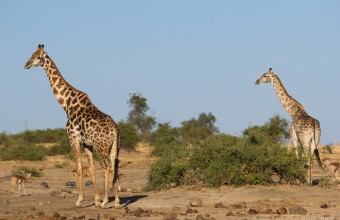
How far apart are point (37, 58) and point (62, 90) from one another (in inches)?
34.5

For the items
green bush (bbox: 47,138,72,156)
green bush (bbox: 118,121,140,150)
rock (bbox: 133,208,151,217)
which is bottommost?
rock (bbox: 133,208,151,217)

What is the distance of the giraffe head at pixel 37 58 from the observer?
51.9ft

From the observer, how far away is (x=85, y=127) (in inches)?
573

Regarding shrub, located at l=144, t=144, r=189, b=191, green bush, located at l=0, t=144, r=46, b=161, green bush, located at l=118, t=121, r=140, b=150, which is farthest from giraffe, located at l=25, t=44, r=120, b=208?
green bush, located at l=118, t=121, r=140, b=150

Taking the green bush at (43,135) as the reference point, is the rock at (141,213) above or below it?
below

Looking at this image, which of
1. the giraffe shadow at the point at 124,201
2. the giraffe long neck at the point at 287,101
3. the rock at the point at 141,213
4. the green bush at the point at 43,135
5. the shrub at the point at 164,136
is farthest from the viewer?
the green bush at the point at 43,135

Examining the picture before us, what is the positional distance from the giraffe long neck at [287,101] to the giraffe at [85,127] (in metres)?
7.06

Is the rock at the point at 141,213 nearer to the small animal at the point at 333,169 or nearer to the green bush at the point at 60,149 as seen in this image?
the small animal at the point at 333,169

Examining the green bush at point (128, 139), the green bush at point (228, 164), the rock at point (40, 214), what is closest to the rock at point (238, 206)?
the green bush at point (228, 164)

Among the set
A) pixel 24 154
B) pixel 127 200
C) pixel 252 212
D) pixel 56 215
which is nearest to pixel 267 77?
pixel 127 200

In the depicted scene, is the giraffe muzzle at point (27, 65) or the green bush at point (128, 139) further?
the green bush at point (128, 139)

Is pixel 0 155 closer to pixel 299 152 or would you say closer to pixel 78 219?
pixel 299 152

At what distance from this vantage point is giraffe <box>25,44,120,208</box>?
14258mm

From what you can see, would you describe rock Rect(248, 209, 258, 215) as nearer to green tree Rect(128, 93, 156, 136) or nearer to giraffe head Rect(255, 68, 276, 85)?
giraffe head Rect(255, 68, 276, 85)
